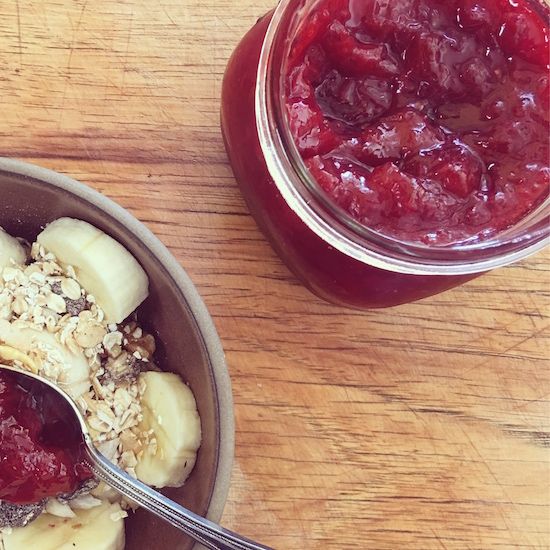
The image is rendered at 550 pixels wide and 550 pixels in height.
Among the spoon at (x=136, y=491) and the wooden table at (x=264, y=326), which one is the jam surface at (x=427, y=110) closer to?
the wooden table at (x=264, y=326)

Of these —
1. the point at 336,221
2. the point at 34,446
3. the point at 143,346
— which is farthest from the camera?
the point at 143,346

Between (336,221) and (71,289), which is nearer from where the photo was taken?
(336,221)

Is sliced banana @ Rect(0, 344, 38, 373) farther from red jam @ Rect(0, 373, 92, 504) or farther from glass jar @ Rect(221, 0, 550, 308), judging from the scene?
glass jar @ Rect(221, 0, 550, 308)

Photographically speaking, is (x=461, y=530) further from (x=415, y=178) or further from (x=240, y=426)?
(x=415, y=178)

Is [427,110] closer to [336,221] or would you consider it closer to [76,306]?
[336,221]

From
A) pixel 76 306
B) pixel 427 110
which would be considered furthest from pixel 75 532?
pixel 427 110

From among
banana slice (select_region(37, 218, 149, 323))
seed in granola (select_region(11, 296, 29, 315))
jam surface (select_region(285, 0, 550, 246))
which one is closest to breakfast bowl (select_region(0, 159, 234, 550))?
banana slice (select_region(37, 218, 149, 323))
